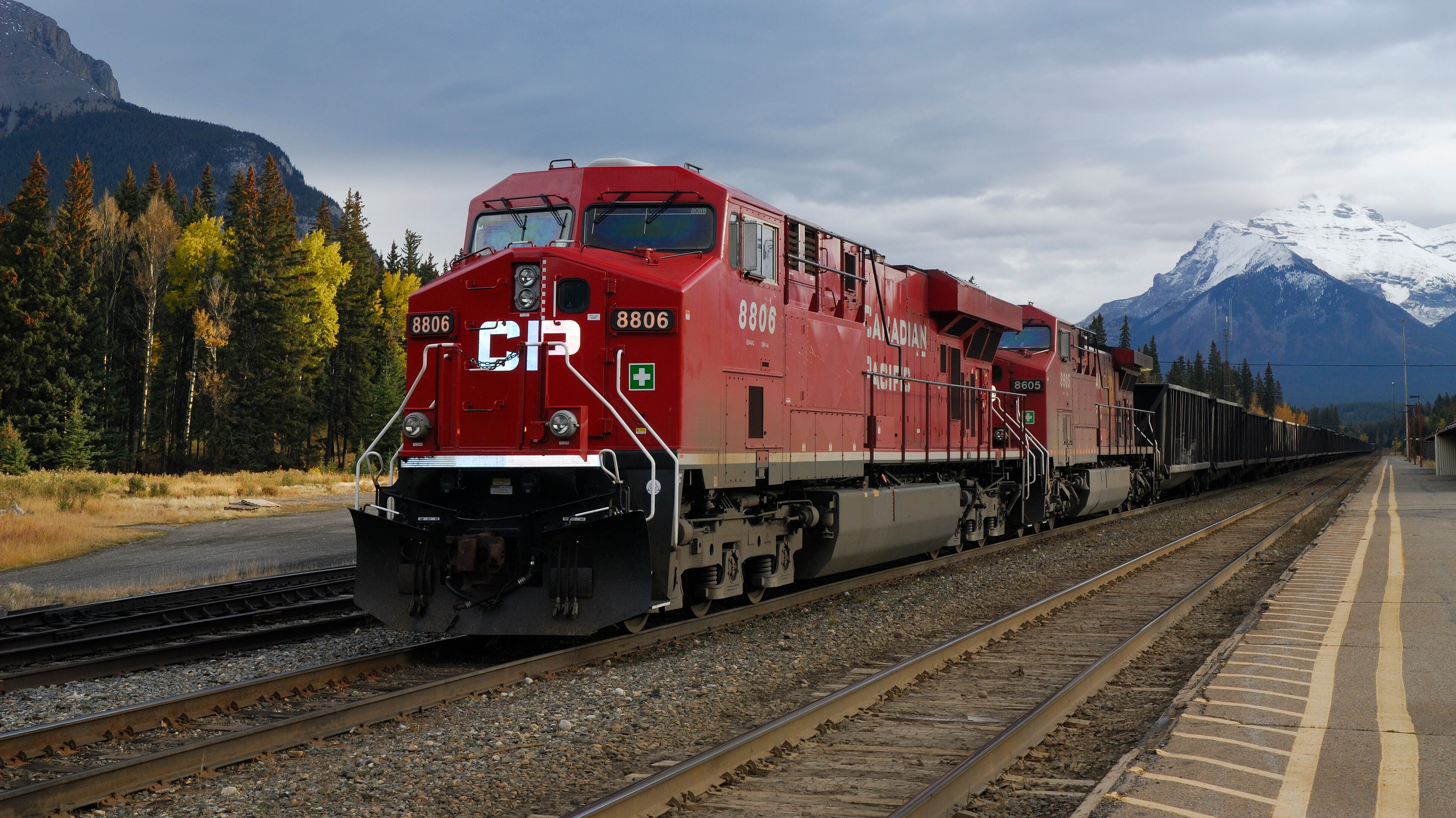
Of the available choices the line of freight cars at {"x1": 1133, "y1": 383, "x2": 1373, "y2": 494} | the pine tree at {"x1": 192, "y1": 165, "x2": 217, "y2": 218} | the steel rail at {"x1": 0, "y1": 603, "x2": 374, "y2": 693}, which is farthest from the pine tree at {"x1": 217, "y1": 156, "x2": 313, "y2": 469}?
the steel rail at {"x1": 0, "y1": 603, "x2": 374, "y2": 693}

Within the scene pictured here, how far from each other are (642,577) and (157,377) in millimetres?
55168

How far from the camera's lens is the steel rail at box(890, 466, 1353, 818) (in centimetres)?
455

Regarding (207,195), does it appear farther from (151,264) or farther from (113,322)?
(151,264)

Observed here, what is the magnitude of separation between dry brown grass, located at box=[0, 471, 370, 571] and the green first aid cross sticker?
12.6 m

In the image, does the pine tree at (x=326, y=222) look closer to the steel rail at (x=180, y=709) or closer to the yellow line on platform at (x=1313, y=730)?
the steel rail at (x=180, y=709)

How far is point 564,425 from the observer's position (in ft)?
25.9

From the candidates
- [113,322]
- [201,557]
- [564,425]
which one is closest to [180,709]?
[564,425]

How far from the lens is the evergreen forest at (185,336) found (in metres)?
42.4

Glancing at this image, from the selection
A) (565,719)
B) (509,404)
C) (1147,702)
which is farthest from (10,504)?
(1147,702)

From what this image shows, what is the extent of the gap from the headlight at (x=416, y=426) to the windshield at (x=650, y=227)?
197 cm

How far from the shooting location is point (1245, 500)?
31.5m

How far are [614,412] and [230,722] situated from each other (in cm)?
325

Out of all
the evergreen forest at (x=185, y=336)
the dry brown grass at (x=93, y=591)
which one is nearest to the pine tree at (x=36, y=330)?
the evergreen forest at (x=185, y=336)

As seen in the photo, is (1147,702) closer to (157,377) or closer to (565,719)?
(565,719)
